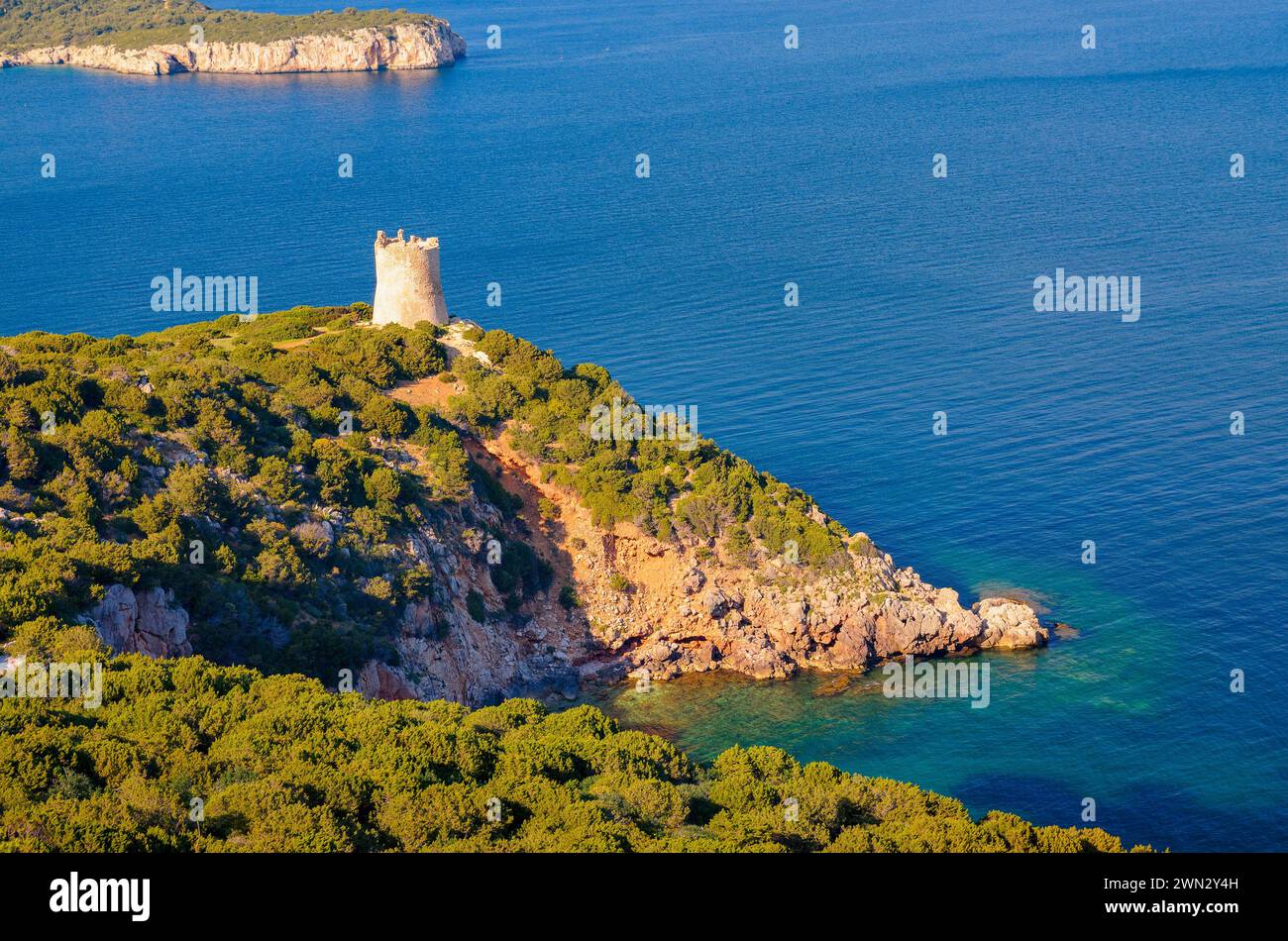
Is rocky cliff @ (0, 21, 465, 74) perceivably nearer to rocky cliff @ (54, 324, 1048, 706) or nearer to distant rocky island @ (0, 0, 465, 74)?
distant rocky island @ (0, 0, 465, 74)

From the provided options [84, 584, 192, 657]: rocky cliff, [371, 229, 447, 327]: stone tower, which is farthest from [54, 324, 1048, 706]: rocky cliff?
[84, 584, 192, 657]: rocky cliff

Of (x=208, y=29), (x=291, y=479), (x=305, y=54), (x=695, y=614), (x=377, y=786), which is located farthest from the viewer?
(x=208, y=29)

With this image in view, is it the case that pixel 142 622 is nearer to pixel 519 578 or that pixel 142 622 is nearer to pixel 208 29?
pixel 519 578

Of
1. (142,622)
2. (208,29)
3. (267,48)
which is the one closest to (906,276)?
(142,622)

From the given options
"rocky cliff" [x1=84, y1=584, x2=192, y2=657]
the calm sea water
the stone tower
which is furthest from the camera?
the stone tower

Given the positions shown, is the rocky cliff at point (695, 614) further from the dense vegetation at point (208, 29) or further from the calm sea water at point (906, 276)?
the dense vegetation at point (208, 29)
